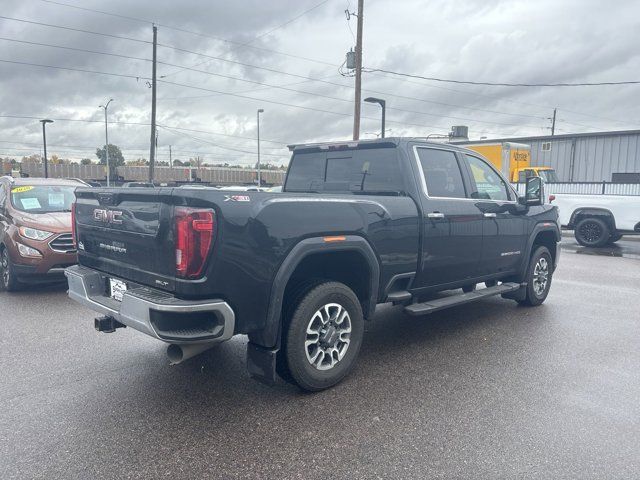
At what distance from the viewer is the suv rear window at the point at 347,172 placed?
16.1 ft

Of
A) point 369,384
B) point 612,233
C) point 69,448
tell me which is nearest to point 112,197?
point 69,448

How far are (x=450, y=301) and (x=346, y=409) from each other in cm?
189

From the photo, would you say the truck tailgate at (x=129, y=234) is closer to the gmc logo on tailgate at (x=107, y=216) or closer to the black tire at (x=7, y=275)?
the gmc logo on tailgate at (x=107, y=216)

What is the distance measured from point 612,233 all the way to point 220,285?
1280 cm

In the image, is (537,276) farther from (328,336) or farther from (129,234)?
(129,234)

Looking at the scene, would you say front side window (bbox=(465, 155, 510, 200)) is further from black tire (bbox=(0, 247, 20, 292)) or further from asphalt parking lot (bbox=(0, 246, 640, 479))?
black tire (bbox=(0, 247, 20, 292))

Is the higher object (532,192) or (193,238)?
(532,192)

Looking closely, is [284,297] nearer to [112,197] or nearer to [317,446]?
[317,446]

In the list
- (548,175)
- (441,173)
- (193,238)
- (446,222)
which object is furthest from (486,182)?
(548,175)

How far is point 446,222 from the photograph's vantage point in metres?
4.99

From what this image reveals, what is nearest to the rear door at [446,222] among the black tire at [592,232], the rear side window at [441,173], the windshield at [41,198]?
the rear side window at [441,173]

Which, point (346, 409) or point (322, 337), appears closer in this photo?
point (346, 409)

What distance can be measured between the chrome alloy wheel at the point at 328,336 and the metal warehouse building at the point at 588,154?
83.2 ft

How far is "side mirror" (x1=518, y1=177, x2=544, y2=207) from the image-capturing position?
614 centimetres
